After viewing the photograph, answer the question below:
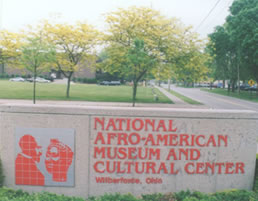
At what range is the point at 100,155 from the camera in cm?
489

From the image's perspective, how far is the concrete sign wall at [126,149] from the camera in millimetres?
4840

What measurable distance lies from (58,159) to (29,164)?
0.54 meters

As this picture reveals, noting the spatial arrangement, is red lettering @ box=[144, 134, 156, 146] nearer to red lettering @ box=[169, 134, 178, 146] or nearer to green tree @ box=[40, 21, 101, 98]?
red lettering @ box=[169, 134, 178, 146]

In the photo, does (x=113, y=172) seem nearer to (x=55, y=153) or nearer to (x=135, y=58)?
(x=55, y=153)

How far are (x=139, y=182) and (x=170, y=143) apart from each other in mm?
917

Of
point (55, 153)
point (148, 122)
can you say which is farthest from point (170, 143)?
point (55, 153)

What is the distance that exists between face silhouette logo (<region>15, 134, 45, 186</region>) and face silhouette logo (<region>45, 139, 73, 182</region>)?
0.19 metres

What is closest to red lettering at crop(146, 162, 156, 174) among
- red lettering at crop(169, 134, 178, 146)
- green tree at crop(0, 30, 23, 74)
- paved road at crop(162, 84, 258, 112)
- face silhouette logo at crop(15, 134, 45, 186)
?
red lettering at crop(169, 134, 178, 146)

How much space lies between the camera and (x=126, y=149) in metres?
4.91

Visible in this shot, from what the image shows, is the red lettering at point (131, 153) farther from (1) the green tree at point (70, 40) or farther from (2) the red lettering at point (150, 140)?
(1) the green tree at point (70, 40)

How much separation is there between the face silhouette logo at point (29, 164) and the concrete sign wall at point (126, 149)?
0.02m

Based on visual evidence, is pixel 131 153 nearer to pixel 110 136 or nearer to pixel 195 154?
pixel 110 136

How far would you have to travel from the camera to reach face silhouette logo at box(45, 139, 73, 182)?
15.9 feet

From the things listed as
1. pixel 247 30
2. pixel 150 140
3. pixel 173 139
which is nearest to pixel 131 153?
pixel 150 140
